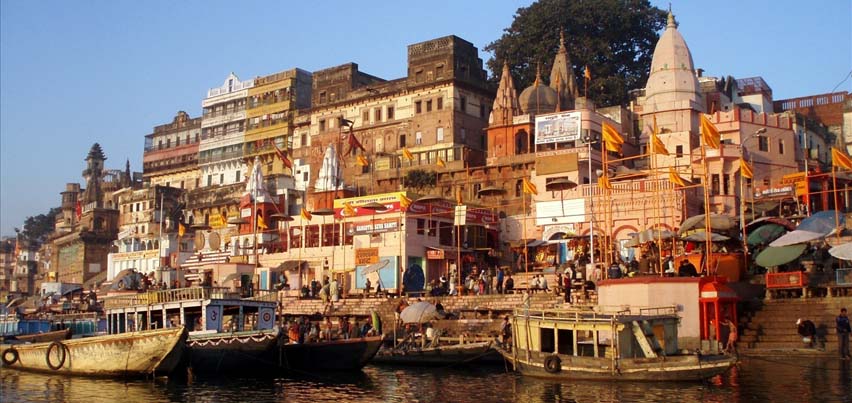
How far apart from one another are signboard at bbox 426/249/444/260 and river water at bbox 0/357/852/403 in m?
15.1

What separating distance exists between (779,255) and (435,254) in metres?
16.4

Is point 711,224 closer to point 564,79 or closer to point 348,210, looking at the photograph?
point 348,210

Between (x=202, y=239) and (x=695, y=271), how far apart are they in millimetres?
34312

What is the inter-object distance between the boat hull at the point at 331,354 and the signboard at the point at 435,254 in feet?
50.4

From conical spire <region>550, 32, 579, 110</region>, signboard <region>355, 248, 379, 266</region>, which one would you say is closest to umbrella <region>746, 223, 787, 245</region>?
signboard <region>355, 248, 379, 266</region>

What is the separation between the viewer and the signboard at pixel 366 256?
43.1 m

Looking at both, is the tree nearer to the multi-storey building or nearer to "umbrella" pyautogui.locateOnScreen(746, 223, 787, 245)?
"umbrella" pyautogui.locateOnScreen(746, 223, 787, 245)

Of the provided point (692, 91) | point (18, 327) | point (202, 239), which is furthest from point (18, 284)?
point (692, 91)

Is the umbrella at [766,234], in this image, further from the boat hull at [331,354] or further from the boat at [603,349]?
the boat hull at [331,354]

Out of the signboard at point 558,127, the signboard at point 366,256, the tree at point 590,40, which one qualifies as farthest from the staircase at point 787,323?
the tree at point 590,40

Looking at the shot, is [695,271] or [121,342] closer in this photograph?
[121,342]

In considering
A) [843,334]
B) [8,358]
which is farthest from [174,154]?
[843,334]

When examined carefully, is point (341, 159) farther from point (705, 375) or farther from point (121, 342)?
point (705, 375)

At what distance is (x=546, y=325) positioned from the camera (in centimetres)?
2388
